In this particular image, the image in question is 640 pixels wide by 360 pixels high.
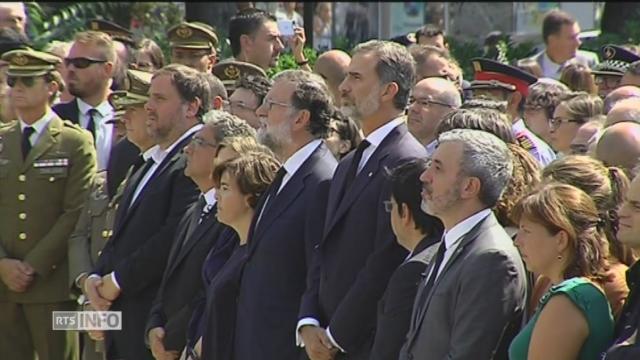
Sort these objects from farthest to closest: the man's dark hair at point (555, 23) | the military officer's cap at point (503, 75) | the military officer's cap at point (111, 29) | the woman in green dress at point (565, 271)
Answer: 1. the man's dark hair at point (555, 23)
2. the military officer's cap at point (111, 29)
3. the military officer's cap at point (503, 75)
4. the woman in green dress at point (565, 271)

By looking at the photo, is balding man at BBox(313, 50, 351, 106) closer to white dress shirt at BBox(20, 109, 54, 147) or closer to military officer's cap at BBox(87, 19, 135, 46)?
white dress shirt at BBox(20, 109, 54, 147)

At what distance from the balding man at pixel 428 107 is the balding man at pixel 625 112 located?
93cm

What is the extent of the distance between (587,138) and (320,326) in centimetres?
206

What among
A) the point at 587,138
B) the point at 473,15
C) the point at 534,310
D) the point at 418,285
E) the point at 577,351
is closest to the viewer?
the point at 577,351

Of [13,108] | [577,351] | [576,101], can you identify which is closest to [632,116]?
[576,101]

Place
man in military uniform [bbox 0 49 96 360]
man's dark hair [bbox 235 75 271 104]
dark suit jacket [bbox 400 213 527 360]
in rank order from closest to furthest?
dark suit jacket [bbox 400 213 527 360] < man's dark hair [bbox 235 75 271 104] < man in military uniform [bbox 0 49 96 360]

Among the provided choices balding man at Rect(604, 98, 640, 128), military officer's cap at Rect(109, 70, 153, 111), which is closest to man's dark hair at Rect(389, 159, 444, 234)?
balding man at Rect(604, 98, 640, 128)

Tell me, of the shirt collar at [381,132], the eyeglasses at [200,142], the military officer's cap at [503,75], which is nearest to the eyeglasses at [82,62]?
the military officer's cap at [503,75]

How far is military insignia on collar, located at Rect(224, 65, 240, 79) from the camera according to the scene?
30.4 ft

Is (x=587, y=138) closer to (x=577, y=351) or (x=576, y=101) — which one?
(x=576, y=101)

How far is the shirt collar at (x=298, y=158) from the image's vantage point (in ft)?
22.1

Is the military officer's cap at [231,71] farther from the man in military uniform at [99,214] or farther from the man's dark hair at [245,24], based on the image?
the man in military uniform at [99,214]

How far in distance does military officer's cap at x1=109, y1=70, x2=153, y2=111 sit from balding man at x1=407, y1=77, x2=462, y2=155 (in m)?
1.80

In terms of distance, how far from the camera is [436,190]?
5.38 m
